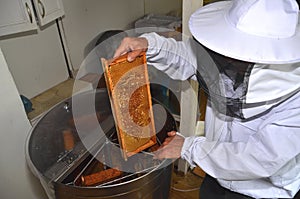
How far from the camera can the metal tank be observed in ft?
2.73

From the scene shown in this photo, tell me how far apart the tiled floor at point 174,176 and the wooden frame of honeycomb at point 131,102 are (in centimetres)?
60

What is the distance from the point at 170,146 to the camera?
2.74ft

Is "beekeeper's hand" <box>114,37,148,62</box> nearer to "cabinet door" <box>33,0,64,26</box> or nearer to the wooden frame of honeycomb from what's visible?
the wooden frame of honeycomb

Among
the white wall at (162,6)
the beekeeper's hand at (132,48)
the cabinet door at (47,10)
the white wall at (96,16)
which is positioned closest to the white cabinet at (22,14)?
the cabinet door at (47,10)

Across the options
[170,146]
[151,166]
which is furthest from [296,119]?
[151,166]

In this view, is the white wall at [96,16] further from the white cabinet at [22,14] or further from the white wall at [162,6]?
the white cabinet at [22,14]

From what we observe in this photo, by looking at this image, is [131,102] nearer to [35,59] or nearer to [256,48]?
[256,48]

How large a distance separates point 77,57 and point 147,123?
46.0 inches

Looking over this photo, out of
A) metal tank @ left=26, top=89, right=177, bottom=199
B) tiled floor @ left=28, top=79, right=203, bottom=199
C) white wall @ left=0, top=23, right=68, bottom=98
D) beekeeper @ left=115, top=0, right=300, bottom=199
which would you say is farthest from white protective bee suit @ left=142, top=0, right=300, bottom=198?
white wall @ left=0, top=23, right=68, bottom=98

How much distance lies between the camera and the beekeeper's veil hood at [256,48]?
58 cm

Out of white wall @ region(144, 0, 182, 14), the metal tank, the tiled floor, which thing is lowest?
the tiled floor

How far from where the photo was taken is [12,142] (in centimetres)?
99

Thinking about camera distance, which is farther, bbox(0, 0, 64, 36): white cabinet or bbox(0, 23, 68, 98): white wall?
bbox(0, 23, 68, 98): white wall

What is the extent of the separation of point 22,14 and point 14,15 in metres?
0.04
